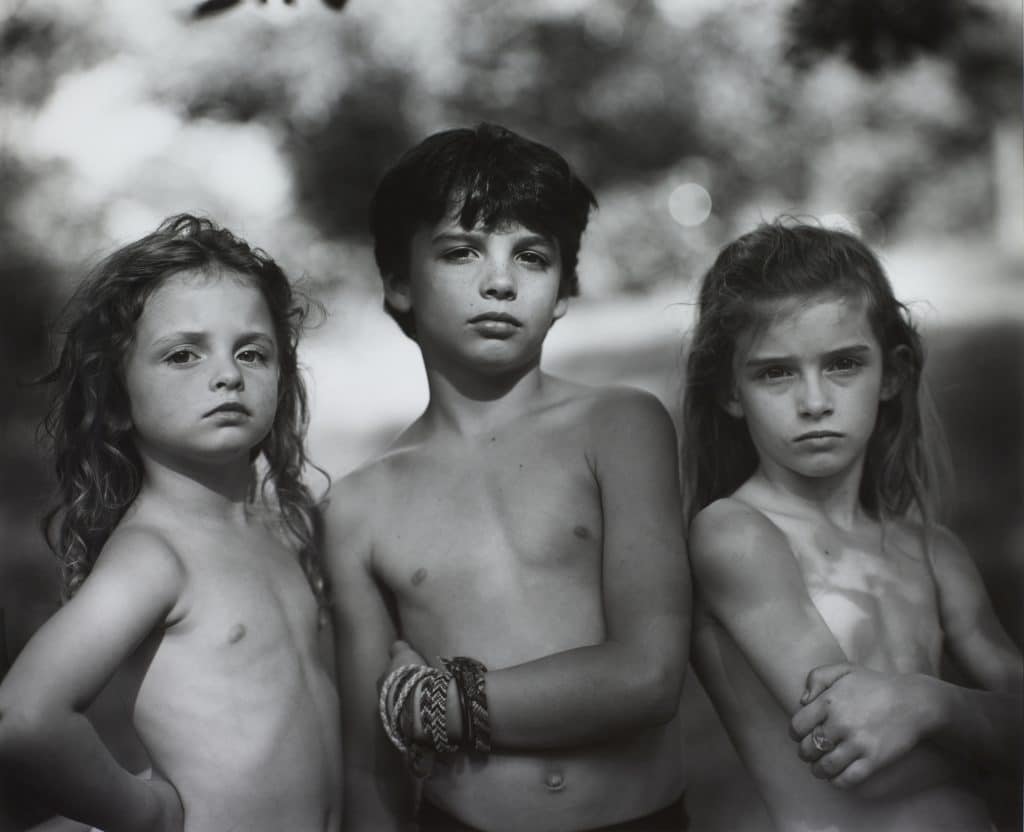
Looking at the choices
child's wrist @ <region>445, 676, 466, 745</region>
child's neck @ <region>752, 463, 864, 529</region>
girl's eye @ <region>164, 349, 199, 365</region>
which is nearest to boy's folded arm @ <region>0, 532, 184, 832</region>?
girl's eye @ <region>164, 349, 199, 365</region>

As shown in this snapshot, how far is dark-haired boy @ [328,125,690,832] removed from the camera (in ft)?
4.92

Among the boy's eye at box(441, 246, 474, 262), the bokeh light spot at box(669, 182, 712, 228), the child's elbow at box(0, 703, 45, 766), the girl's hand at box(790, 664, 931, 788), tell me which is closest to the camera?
the child's elbow at box(0, 703, 45, 766)

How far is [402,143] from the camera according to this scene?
1748 mm

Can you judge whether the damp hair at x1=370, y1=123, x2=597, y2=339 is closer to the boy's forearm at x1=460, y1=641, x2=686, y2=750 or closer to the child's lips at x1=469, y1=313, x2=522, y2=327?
the child's lips at x1=469, y1=313, x2=522, y2=327

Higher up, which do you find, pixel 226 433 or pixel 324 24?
pixel 324 24

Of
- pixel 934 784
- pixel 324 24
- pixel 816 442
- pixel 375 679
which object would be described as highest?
pixel 324 24

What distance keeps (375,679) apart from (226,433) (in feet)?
1.24

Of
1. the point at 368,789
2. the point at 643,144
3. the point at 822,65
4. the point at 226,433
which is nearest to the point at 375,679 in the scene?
the point at 368,789

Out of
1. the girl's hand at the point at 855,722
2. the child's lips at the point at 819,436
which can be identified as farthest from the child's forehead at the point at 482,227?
the girl's hand at the point at 855,722

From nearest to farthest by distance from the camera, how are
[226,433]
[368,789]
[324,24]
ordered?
1. [226,433]
2. [368,789]
3. [324,24]

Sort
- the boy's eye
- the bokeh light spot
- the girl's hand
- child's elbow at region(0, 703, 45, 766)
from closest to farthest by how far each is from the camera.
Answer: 1. child's elbow at region(0, 703, 45, 766)
2. the girl's hand
3. the boy's eye
4. the bokeh light spot

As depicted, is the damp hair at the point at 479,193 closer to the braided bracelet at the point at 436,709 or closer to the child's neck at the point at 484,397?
the child's neck at the point at 484,397

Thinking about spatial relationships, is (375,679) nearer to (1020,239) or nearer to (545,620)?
(545,620)

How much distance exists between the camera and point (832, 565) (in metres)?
1.56
